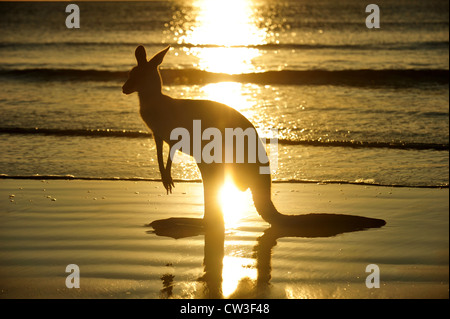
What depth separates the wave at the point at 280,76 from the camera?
59.1ft

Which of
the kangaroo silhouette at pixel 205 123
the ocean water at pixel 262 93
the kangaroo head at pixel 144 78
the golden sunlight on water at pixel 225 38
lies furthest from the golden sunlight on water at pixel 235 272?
the golden sunlight on water at pixel 225 38

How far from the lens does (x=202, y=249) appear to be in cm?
546

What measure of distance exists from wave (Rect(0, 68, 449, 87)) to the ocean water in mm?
54

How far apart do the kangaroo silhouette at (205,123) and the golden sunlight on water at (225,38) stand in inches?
578

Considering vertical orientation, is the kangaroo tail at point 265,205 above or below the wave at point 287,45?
below

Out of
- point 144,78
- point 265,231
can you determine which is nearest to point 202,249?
point 265,231

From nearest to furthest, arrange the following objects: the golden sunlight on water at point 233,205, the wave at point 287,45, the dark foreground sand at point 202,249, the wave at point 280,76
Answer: the dark foreground sand at point 202,249 → the golden sunlight on water at point 233,205 → the wave at point 280,76 → the wave at point 287,45

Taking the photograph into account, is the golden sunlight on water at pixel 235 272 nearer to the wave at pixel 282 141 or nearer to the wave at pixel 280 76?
the wave at pixel 282 141

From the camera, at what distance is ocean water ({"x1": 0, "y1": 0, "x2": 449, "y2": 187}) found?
8.98 m

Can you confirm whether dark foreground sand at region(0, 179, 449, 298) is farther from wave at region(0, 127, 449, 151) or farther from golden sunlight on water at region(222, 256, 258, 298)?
wave at region(0, 127, 449, 151)

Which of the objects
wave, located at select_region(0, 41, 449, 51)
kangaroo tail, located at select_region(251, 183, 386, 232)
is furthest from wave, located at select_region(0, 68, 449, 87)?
kangaroo tail, located at select_region(251, 183, 386, 232)

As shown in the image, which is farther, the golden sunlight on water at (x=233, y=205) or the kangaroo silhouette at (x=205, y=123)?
the golden sunlight on water at (x=233, y=205)
